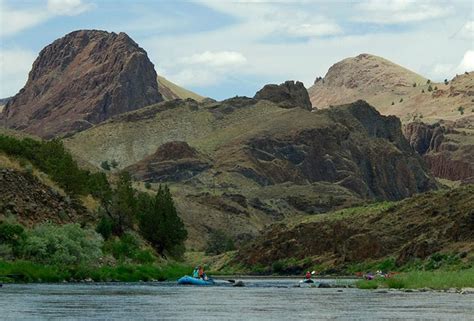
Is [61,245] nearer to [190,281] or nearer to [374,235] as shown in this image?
[190,281]

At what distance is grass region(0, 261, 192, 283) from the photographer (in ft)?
268

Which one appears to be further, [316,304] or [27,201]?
[27,201]

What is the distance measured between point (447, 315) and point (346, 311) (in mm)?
6328

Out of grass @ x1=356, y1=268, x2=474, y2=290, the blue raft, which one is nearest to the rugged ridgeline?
grass @ x1=356, y1=268, x2=474, y2=290

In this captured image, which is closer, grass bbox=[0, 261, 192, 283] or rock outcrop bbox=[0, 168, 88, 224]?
grass bbox=[0, 261, 192, 283]

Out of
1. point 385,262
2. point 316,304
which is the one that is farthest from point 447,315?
point 385,262

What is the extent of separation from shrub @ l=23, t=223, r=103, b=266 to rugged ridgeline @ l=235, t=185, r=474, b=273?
4575 cm

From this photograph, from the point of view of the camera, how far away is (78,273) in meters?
87.2

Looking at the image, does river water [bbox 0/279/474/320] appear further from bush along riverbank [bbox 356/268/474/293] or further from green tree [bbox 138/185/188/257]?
green tree [bbox 138/185/188/257]

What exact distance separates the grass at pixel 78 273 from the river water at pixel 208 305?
3.94 m

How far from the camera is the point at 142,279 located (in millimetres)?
95312

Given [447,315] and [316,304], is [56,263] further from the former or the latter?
[447,315]

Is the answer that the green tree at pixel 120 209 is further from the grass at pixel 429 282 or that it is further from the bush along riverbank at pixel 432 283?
the bush along riverbank at pixel 432 283

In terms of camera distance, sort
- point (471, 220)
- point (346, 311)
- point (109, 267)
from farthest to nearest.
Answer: point (471, 220)
point (109, 267)
point (346, 311)
